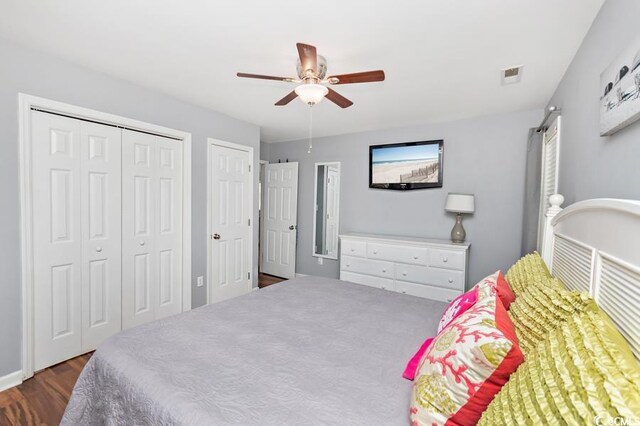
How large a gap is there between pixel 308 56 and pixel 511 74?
174cm

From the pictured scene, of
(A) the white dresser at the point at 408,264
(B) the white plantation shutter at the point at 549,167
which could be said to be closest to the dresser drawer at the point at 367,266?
(A) the white dresser at the point at 408,264

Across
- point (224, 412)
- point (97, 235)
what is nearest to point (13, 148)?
point (97, 235)

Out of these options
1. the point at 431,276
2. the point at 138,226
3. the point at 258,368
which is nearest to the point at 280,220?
the point at 138,226

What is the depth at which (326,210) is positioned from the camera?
4734mm

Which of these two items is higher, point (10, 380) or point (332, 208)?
point (332, 208)

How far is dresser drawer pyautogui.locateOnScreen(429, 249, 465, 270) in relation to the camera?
10.8ft

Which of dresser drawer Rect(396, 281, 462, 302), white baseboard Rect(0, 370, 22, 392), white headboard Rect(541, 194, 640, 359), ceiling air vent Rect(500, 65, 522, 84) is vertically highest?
ceiling air vent Rect(500, 65, 522, 84)

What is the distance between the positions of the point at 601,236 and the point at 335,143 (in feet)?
12.6

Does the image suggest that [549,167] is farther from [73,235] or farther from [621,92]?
[73,235]

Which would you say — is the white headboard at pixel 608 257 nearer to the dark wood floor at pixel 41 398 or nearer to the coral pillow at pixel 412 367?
the coral pillow at pixel 412 367

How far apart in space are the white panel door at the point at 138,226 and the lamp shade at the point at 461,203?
3214 millimetres

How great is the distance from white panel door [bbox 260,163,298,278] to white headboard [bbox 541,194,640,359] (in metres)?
3.86

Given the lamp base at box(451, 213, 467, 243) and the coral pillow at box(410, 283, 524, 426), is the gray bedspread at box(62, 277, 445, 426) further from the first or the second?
the lamp base at box(451, 213, 467, 243)

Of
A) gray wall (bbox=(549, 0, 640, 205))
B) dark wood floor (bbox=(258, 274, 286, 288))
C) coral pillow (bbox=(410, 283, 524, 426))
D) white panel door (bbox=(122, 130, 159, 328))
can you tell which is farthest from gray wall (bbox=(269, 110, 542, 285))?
coral pillow (bbox=(410, 283, 524, 426))
